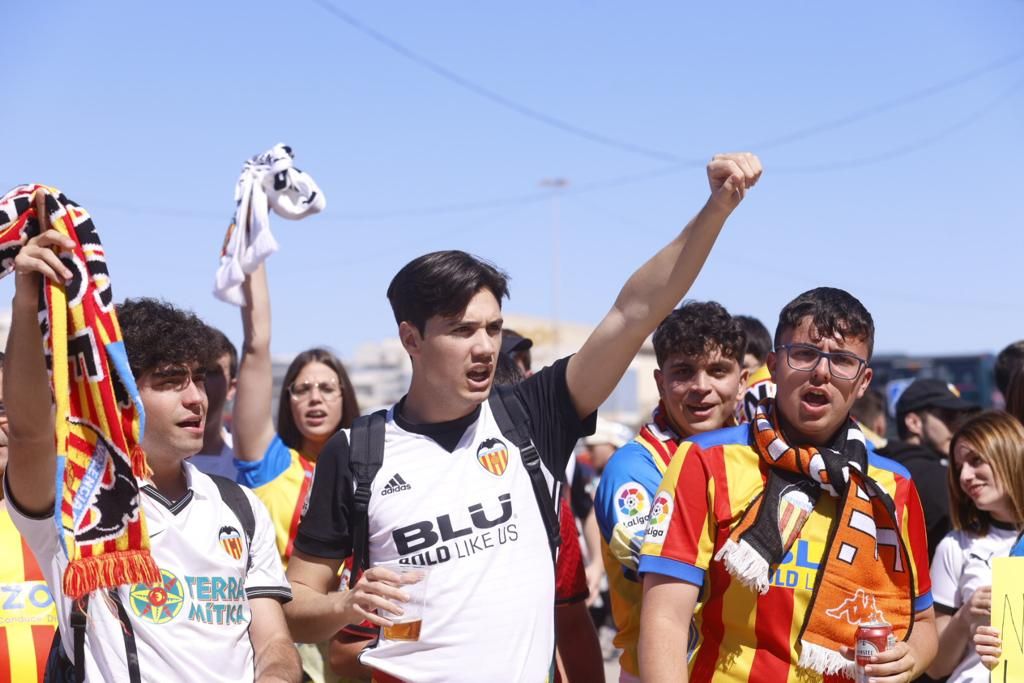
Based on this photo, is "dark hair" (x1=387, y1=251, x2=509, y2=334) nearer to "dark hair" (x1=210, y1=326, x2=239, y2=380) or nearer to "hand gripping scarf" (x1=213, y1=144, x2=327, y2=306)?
"hand gripping scarf" (x1=213, y1=144, x2=327, y2=306)

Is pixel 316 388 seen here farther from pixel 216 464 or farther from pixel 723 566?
pixel 723 566

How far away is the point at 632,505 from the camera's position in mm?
4227

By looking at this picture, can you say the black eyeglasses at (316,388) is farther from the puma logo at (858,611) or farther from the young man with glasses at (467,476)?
the puma logo at (858,611)

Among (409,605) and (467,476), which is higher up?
(467,476)

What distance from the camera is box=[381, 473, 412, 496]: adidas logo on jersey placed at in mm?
3586

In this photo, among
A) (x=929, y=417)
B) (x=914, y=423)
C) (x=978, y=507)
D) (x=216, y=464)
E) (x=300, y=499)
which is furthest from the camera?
(x=914, y=423)

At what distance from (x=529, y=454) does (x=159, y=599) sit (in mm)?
1238

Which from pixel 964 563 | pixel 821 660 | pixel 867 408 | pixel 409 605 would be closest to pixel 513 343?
pixel 964 563

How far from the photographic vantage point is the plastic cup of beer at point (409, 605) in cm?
331

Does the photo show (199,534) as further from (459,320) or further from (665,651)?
(665,651)

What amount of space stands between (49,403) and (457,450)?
1247mm

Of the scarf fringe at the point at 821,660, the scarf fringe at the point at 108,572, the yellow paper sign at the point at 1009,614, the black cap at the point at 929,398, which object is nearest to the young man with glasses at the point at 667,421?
the scarf fringe at the point at 821,660

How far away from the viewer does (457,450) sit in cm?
368

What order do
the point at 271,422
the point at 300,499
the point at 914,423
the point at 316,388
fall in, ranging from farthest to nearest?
the point at 914,423 < the point at 316,388 < the point at 271,422 < the point at 300,499
